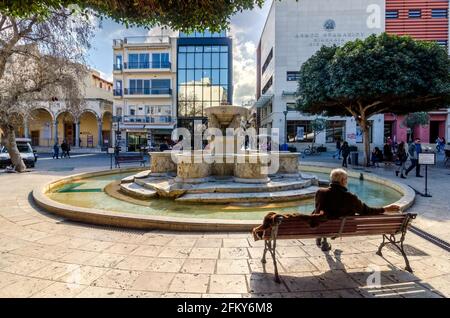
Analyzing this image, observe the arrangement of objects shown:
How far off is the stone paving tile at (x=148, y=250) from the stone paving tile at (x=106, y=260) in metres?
0.22

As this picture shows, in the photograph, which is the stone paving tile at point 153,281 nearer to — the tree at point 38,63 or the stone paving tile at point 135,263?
the stone paving tile at point 135,263

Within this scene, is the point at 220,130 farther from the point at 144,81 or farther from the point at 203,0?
the point at 144,81

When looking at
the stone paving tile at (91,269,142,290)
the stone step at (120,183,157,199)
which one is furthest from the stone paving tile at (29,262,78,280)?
the stone step at (120,183,157,199)

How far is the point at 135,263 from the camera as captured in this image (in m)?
3.75

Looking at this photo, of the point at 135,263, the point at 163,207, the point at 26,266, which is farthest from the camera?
the point at 163,207

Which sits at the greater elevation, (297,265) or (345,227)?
(345,227)

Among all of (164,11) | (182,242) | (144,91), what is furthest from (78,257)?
(144,91)

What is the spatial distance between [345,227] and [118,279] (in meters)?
2.91

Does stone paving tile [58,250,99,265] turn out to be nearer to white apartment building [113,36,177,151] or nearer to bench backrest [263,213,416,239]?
bench backrest [263,213,416,239]

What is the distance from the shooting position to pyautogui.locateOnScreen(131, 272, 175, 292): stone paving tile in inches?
123

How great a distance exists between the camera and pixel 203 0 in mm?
5336

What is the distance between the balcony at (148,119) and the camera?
35.7 metres

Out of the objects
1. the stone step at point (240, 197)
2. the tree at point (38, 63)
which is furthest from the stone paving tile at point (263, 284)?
the tree at point (38, 63)

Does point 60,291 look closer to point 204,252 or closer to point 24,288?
point 24,288
